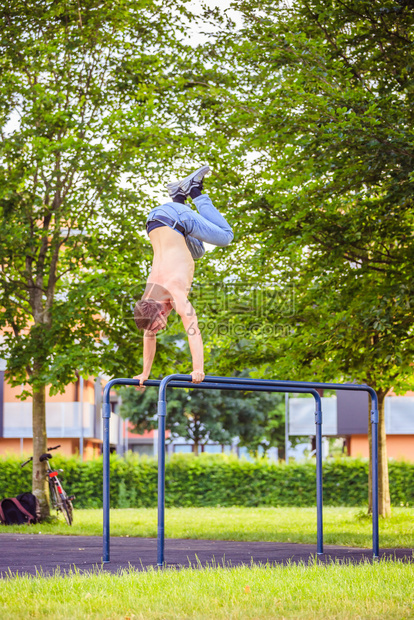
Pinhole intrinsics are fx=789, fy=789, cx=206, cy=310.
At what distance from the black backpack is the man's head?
8.96 m

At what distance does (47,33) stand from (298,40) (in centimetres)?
590

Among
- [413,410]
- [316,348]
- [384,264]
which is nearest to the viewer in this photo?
[316,348]

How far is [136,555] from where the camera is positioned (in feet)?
26.6

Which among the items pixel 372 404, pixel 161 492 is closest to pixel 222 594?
pixel 161 492

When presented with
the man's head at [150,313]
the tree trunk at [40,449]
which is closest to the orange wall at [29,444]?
the tree trunk at [40,449]

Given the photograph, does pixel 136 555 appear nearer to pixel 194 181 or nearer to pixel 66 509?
pixel 194 181

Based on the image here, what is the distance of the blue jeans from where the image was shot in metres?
6.16

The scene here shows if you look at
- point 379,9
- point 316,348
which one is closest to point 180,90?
point 379,9

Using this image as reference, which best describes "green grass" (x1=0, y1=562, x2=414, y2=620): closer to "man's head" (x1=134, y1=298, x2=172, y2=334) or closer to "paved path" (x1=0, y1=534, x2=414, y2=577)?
"paved path" (x1=0, y1=534, x2=414, y2=577)

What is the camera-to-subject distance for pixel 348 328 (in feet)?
37.8

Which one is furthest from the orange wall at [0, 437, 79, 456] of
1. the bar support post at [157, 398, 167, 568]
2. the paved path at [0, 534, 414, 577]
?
the bar support post at [157, 398, 167, 568]

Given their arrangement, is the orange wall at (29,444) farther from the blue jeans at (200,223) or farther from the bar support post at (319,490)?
the blue jeans at (200,223)

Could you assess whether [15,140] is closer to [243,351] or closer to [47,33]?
[47,33]

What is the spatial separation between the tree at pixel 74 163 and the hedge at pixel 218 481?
401 inches
